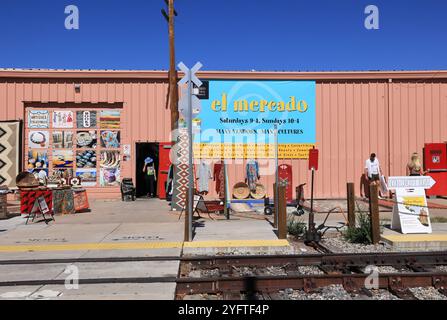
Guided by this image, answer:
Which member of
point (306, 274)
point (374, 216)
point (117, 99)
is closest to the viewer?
point (306, 274)

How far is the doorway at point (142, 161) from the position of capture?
59.5 ft

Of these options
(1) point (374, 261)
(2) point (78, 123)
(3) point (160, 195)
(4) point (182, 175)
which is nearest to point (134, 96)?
(2) point (78, 123)

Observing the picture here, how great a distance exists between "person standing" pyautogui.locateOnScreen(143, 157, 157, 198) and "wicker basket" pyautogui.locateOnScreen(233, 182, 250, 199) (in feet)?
15.6

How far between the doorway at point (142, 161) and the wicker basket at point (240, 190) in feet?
16.1

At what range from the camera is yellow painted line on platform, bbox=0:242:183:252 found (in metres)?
8.66

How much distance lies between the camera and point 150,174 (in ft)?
59.4

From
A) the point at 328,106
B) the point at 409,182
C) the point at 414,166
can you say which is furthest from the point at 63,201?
the point at 414,166

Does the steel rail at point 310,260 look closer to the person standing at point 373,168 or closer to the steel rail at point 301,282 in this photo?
the steel rail at point 301,282

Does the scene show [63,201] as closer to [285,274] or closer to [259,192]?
[259,192]

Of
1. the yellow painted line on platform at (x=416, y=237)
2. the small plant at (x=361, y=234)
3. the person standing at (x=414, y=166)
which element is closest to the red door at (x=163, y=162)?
the small plant at (x=361, y=234)

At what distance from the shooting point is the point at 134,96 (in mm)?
17578

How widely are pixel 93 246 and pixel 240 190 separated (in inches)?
266

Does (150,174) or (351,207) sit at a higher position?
(150,174)

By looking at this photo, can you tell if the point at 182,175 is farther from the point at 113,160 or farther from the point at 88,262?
the point at 88,262
